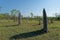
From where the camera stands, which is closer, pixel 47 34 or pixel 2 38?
pixel 2 38

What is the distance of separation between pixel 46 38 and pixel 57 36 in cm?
166

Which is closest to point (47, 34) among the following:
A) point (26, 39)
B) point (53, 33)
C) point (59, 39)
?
point (53, 33)

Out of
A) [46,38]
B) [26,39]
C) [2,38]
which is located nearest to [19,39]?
[26,39]

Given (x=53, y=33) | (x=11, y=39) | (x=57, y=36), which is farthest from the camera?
(x=53, y=33)

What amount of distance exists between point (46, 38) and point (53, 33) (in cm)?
231

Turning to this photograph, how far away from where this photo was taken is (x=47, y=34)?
1892 centimetres

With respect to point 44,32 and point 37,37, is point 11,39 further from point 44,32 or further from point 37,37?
point 44,32

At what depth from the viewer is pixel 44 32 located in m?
19.9

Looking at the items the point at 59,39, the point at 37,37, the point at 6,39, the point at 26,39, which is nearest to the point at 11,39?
the point at 6,39

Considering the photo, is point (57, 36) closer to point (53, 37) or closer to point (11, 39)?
point (53, 37)

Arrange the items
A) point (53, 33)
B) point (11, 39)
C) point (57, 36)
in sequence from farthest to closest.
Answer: point (53, 33) < point (57, 36) < point (11, 39)

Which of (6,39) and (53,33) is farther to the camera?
(53,33)

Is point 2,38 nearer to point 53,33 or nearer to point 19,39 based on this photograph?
point 19,39

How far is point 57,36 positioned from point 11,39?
5966 mm
